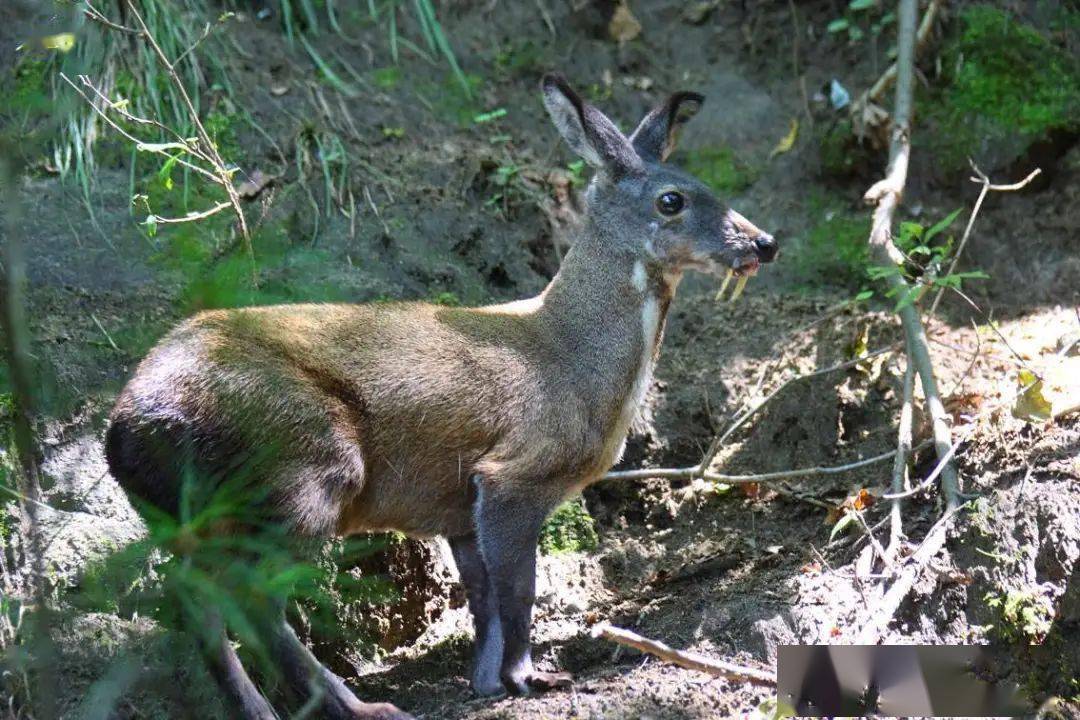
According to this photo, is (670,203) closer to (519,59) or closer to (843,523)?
(843,523)

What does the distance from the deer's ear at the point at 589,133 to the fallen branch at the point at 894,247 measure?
1.66 metres

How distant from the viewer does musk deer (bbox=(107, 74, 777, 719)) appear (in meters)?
5.25

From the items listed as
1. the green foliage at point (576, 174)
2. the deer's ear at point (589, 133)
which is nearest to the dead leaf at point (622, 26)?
the green foliage at point (576, 174)

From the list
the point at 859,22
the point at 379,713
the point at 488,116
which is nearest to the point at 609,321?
the point at 379,713

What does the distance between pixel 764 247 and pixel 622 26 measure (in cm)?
425

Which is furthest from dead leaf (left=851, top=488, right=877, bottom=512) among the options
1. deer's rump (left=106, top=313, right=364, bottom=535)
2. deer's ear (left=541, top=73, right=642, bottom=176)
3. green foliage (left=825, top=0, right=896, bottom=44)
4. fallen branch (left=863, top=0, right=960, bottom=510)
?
green foliage (left=825, top=0, right=896, bottom=44)

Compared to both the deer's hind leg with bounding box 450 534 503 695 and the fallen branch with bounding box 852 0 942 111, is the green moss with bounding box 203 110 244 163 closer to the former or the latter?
the deer's hind leg with bounding box 450 534 503 695

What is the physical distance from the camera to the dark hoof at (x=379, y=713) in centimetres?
545

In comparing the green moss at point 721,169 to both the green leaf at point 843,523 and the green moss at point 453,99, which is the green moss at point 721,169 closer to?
the green moss at point 453,99

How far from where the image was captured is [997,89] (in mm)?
9219

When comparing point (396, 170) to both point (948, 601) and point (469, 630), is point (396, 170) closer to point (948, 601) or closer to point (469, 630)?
point (469, 630)

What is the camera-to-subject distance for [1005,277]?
8.63m

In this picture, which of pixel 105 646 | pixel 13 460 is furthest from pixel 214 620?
pixel 13 460

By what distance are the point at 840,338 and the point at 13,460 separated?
518cm
